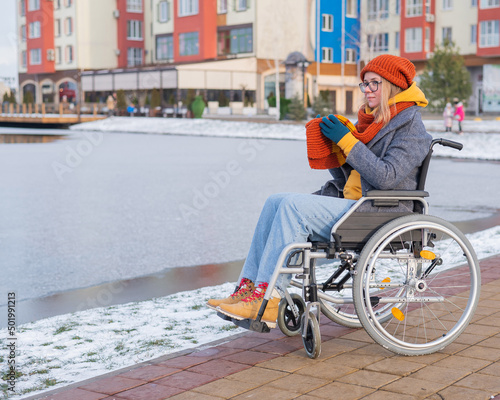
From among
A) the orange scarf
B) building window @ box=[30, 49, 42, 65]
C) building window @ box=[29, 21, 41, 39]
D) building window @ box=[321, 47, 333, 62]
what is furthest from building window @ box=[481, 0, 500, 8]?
the orange scarf

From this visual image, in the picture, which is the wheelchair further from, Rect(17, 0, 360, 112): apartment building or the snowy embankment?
Rect(17, 0, 360, 112): apartment building

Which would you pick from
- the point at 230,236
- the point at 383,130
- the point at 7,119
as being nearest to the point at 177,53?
the point at 7,119

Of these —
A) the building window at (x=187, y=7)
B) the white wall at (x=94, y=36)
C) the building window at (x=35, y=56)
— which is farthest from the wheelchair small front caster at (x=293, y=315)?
the building window at (x=35, y=56)

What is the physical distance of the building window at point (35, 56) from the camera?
2841 inches

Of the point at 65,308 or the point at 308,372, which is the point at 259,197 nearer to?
the point at 65,308

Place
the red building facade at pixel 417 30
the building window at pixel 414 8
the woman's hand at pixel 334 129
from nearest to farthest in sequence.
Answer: the woman's hand at pixel 334 129, the red building facade at pixel 417 30, the building window at pixel 414 8

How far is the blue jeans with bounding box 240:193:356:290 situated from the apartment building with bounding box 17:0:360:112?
165ft

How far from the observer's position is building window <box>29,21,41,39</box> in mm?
73688

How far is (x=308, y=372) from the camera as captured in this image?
134 inches

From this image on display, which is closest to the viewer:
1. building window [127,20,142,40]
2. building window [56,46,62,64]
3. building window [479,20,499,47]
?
building window [479,20,499,47]

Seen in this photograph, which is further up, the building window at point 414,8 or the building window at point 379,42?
the building window at point 414,8

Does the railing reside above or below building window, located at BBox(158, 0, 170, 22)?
below

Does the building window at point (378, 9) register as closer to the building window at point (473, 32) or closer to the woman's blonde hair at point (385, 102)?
the building window at point (473, 32)

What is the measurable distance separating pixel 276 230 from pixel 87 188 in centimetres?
994
